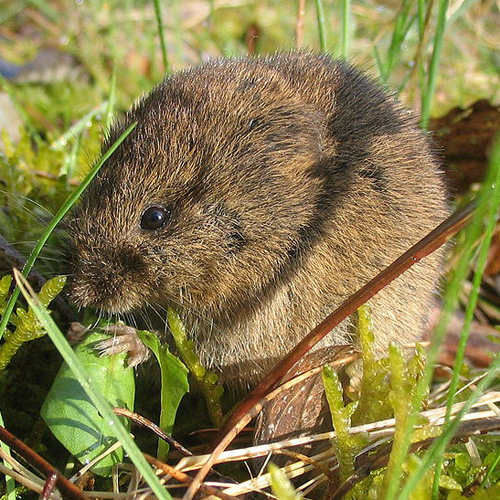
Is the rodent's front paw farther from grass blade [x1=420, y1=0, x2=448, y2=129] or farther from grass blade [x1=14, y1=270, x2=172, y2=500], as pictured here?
grass blade [x1=420, y1=0, x2=448, y2=129]

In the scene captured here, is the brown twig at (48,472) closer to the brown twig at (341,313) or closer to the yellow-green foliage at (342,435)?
the brown twig at (341,313)

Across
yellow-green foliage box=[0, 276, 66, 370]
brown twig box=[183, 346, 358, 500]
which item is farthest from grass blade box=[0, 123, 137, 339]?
brown twig box=[183, 346, 358, 500]

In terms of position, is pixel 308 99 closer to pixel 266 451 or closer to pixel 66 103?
pixel 266 451

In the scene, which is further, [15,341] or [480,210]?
[15,341]

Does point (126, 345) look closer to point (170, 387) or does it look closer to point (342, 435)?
point (170, 387)

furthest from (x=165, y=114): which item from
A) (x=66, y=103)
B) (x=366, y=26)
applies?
(x=366, y=26)
